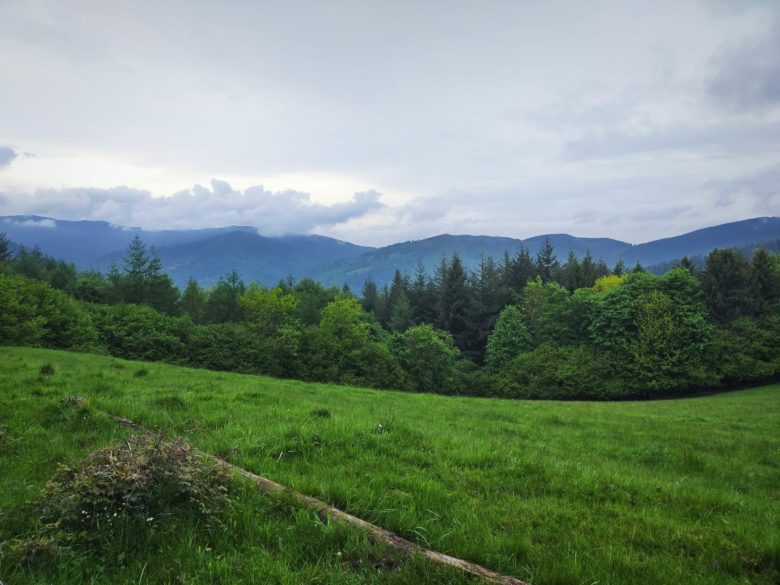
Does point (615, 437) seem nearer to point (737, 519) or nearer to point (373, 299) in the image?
point (737, 519)

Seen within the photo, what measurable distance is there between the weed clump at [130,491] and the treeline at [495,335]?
177ft

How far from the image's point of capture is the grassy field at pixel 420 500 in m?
4.19

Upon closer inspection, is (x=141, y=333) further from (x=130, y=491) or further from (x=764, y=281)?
(x=764, y=281)

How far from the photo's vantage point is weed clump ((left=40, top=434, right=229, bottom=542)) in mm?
4391

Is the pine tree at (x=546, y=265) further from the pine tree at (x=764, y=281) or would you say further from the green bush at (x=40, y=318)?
the green bush at (x=40, y=318)

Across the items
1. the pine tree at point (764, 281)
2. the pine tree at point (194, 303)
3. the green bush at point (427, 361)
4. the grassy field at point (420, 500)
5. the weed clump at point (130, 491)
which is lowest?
the green bush at point (427, 361)

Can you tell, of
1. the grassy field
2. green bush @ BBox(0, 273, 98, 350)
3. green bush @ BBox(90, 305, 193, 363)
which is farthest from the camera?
green bush @ BBox(90, 305, 193, 363)

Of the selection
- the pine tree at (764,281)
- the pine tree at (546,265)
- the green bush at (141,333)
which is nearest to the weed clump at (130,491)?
the green bush at (141,333)

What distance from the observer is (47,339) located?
5309cm

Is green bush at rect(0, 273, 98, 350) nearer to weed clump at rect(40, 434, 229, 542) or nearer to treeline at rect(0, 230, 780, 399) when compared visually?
treeline at rect(0, 230, 780, 399)

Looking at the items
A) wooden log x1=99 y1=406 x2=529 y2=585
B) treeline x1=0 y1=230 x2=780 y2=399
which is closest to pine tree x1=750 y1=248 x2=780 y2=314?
treeline x1=0 y1=230 x2=780 y2=399

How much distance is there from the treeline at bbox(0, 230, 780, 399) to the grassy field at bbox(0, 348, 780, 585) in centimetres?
5069

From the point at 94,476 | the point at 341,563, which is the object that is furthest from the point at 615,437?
the point at 94,476

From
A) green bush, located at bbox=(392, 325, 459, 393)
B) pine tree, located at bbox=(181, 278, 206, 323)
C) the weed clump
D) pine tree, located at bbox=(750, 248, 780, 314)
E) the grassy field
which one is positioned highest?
pine tree, located at bbox=(750, 248, 780, 314)
